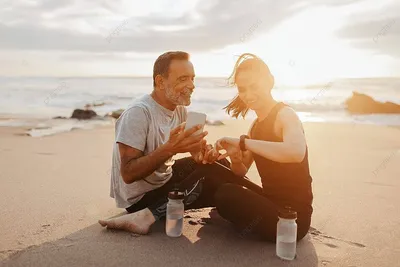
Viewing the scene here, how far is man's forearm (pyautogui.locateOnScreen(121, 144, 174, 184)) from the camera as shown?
11.1 feet

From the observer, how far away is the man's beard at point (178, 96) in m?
3.80

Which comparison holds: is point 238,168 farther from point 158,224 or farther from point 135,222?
point 135,222

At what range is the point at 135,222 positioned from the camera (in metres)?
3.52

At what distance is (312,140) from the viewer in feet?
28.4

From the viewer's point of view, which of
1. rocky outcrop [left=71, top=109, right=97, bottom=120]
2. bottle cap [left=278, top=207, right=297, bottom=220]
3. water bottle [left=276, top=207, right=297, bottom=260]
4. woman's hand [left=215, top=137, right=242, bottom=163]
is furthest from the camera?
rocky outcrop [left=71, top=109, right=97, bottom=120]

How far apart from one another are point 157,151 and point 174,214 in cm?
51

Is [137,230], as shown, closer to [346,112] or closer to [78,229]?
[78,229]

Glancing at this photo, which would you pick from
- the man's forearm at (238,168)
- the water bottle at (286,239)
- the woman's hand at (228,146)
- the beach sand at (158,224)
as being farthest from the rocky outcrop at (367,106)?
the water bottle at (286,239)

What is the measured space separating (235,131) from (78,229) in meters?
6.80

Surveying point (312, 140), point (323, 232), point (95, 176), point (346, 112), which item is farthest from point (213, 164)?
point (346, 112)

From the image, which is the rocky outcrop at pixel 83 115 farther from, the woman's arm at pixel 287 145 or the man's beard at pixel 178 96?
the woman's arm at pixel 287 145

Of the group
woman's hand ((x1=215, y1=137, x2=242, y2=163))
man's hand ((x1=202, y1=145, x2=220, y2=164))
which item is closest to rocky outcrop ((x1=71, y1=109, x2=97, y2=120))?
man's hand ((x1=202, y1=145, x2=220, y2=164))

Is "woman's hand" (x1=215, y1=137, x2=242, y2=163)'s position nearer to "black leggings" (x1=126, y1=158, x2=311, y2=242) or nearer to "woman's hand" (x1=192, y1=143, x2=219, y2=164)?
"woman's hand" (x1=192, y1=143, x2=219, y2=164)

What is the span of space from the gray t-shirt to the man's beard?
0.35 feet
